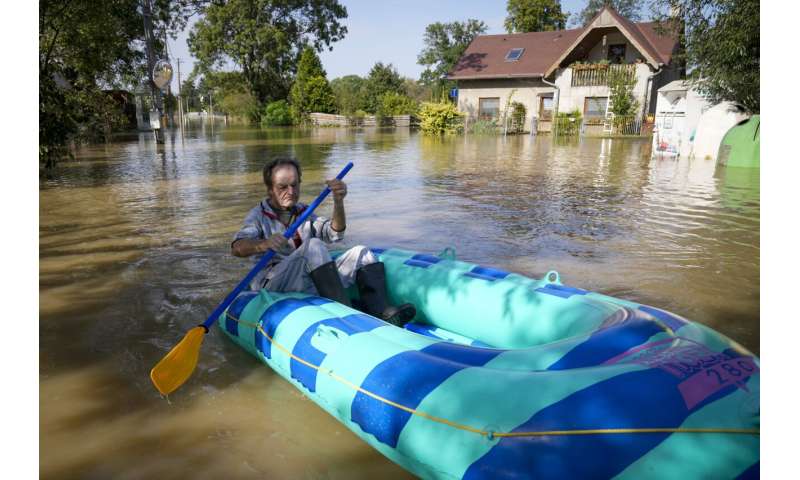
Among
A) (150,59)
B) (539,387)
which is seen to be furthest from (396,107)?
(539,387)

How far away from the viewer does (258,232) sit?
3.30 meters

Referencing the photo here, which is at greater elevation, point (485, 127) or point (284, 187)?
point (485, 127)

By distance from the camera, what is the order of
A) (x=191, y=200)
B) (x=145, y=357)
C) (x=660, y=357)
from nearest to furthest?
(x=660, y=357) < (x=145, y=357) < (x=191, y=200)

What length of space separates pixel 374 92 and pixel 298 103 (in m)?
7.05

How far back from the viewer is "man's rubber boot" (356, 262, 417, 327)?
3234 millimetres

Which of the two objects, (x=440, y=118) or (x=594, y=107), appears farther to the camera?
(x=440, y=118)

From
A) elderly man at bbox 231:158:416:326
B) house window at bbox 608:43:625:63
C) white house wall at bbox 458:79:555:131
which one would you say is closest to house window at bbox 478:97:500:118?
white house wall at bbox 458:79:555:131

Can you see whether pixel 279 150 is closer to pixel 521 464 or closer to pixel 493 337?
pixel 493 337

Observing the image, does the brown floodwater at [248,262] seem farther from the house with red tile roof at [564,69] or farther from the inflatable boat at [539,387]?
the house with red tile roof at [564,69]

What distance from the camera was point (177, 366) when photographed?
9.14ft

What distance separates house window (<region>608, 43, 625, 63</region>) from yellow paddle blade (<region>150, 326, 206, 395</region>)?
22046 millimetres

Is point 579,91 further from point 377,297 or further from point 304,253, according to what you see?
point 304,253

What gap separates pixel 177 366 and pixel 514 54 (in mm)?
24537
